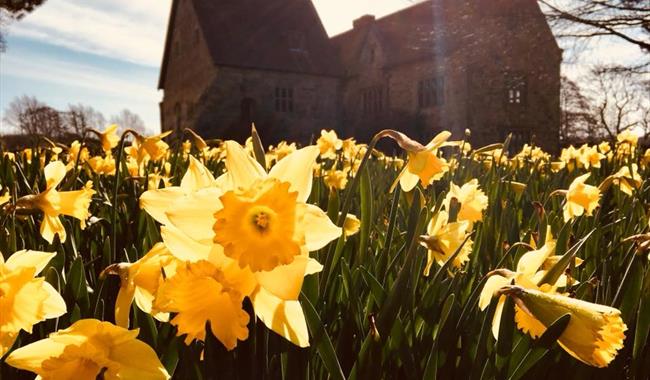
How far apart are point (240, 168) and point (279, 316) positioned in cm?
17

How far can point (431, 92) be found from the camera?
20.1 meters

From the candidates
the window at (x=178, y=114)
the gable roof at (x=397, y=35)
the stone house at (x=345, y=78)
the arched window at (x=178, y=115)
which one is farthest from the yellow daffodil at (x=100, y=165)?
the window at (x=178, y=114)

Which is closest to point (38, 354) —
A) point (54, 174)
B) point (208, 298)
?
point (208, 298)

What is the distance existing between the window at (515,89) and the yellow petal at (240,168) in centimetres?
2050

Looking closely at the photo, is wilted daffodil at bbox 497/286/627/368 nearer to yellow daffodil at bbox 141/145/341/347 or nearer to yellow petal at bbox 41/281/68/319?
yellow daffodil at bbox 141/145/341/347

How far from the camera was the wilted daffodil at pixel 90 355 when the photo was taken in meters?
0.57

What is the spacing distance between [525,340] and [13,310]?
676 mm

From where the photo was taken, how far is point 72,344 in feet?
1.89

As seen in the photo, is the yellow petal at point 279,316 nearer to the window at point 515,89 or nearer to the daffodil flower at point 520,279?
the daffodil flower at point 520,279

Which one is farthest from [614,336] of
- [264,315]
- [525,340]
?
[264,315]

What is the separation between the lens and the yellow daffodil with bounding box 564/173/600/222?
1.51 m

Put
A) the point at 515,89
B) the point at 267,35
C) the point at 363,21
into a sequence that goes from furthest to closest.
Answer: the point at 363,21 → the point at 267,35 → the point at 515,89

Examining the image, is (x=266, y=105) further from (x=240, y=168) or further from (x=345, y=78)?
(x=240, y=168)

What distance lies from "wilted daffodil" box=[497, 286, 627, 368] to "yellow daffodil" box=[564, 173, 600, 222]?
0.93 metres
